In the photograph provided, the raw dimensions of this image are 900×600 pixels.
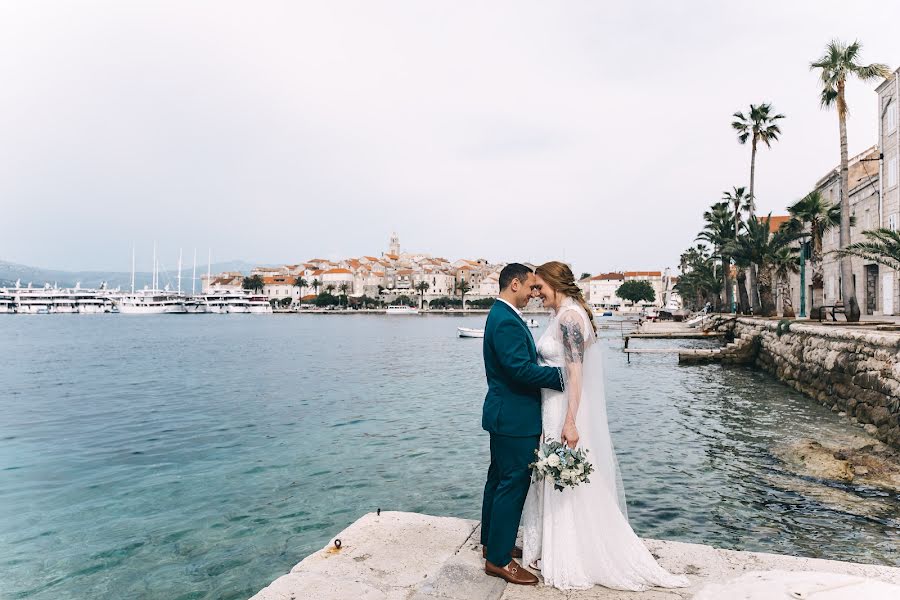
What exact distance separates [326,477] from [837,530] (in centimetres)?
834

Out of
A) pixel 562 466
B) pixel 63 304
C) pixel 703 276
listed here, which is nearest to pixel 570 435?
pixel 562 466

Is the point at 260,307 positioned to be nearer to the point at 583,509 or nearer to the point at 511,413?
the point at 511,413

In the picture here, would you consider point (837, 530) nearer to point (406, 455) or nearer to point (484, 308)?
point (406, 455)

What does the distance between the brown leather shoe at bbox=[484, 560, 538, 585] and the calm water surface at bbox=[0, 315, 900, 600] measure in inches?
141

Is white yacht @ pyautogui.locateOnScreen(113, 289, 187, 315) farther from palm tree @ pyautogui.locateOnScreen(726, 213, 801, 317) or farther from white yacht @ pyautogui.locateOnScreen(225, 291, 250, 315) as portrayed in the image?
palm tree @ pyautogui.locateOnScreen(726, 213, 801, 317)

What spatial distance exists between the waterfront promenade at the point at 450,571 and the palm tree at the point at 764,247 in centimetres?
3609

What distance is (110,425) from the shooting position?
56.7 feet

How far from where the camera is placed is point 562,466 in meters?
3.96

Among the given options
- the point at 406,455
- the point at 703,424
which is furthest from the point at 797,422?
the point at 406,455

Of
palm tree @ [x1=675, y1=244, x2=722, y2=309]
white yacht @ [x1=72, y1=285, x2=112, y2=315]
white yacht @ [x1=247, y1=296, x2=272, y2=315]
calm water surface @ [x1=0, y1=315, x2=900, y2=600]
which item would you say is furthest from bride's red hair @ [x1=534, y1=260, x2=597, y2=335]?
white yacht @ [x1=72, y1=285, x2=112, y2=315]

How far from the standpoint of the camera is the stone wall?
13.2 m

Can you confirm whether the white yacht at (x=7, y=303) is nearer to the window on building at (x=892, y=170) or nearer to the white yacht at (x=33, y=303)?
the white yacht at (x=33, y=303)

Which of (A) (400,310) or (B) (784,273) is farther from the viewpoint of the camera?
(A) (400,310)

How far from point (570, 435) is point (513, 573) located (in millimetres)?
1085
